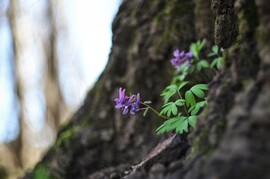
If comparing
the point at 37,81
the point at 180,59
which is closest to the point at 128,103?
the point at 180,59

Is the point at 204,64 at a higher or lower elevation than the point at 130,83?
lower

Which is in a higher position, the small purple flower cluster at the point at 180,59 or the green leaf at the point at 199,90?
the small purple flower cluster at the point at 180,59

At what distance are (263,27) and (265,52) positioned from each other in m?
0.14

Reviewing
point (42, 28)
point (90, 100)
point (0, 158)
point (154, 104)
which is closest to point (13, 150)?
point (0, 158)

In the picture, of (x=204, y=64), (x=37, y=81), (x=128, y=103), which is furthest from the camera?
(x=37, y=81)

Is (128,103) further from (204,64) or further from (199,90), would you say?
(204,64)

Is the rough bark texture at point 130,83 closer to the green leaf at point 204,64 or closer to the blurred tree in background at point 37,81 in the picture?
the green leaf at point 204,64

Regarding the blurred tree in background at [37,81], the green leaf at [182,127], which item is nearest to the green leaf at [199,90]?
the green leaf at [182,127]

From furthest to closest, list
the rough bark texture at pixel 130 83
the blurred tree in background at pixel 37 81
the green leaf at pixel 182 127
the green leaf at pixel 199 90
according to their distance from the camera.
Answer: the blurred tree in background at pixel 37 81 → the rough bark texture at pixel 130 83 → the green leaf at pixel 199 90 → the green leaf at pixel 182 127

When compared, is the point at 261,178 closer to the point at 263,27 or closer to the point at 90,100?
the point at 263,27

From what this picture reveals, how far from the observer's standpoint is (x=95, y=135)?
4.63m

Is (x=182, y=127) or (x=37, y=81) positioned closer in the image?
(x=182, y=127)

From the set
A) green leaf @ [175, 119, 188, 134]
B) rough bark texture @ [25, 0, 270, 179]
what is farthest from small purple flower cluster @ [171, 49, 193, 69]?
green leaf @ [175, 119, 188, 134]

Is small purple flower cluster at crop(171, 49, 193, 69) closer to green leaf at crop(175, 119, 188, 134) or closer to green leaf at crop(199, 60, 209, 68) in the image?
green leaf at crop(199, 60, 209, 68)
